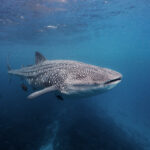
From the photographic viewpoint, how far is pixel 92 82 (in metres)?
2.90

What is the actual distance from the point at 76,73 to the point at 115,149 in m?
8.08

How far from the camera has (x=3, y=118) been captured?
37.6 feet

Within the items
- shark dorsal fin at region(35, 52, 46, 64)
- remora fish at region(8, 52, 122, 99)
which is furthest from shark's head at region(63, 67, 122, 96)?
shark dorsal fin at region(35, 52, 46, 64)

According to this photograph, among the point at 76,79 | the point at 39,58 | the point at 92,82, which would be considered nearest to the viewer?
the point at 92,82

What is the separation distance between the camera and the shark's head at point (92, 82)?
9.10ft

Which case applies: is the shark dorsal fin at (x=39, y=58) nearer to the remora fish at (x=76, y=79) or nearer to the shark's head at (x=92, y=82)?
the remora fish at (x=76, y=79)

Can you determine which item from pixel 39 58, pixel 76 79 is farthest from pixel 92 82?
pixel 39 58

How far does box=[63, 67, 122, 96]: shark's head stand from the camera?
2.77 m

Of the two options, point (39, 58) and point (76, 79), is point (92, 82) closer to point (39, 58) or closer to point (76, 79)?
point (76, 79)

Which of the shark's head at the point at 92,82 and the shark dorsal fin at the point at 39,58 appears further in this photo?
the shark dorsal fin at the point at 39,58

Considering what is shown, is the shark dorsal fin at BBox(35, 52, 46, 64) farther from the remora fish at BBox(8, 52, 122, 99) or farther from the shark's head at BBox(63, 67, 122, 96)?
the shark's head at BBox(63, 67, 122, 96)

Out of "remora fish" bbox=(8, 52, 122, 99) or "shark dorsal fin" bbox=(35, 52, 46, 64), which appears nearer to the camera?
"remora fish" bbox=(8, 52, 122, 99)

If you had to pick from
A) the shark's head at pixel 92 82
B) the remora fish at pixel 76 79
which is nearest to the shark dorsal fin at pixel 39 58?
the remora fish at pixel 76 79

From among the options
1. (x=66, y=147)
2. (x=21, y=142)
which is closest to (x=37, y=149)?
(x=21, y=142)
